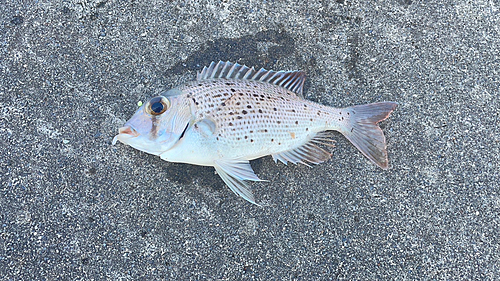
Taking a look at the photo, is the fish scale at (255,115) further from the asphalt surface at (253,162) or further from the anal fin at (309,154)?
the asphalt surface at (253,162)

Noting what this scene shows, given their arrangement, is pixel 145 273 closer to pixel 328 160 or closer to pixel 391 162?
pixel 328 160

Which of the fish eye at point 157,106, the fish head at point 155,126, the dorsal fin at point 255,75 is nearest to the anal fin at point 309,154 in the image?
the dorsal fin at point 255,75

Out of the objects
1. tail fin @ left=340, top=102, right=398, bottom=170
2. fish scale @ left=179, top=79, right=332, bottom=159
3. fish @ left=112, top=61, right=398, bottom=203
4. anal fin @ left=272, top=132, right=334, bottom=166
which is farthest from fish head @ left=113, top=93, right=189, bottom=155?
tail fin @ left=340, top=102, right=398, bottom=170

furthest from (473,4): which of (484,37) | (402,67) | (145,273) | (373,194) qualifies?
(145,273)

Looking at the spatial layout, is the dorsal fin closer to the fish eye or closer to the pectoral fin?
the fish eye

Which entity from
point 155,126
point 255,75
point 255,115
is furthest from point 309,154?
point 155,126

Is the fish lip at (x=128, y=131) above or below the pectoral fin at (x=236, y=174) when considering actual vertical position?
above
